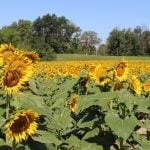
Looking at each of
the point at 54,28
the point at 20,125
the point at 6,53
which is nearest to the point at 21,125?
the point at 20,125

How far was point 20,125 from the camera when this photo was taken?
2303 mm

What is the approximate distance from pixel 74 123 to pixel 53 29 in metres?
82.3

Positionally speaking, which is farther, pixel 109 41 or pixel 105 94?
pixel 109 41

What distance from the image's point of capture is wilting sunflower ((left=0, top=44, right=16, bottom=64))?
2.42 meters

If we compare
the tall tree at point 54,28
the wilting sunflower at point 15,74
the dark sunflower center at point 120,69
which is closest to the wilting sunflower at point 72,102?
the dark sunflower center at point 120,69

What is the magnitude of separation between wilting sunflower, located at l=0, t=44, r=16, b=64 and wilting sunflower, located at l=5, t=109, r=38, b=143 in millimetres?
253

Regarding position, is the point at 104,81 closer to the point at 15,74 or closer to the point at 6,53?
the point at 6,53

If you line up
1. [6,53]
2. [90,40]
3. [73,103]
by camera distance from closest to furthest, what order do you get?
[6,53] → [73,103] → [90,40]

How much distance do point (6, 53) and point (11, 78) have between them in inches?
10.3

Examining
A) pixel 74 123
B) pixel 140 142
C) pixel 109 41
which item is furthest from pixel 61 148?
pixel 109 41

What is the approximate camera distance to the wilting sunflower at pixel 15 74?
89.5 inches

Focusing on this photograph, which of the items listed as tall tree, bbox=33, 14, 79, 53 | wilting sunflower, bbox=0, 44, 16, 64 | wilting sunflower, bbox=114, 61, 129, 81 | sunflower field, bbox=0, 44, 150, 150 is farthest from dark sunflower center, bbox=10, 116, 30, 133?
tall tree, bbox=33, 14, 79, 53

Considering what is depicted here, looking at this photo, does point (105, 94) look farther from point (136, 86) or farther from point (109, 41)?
point (109, 41)

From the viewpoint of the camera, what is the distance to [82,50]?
79188mm
